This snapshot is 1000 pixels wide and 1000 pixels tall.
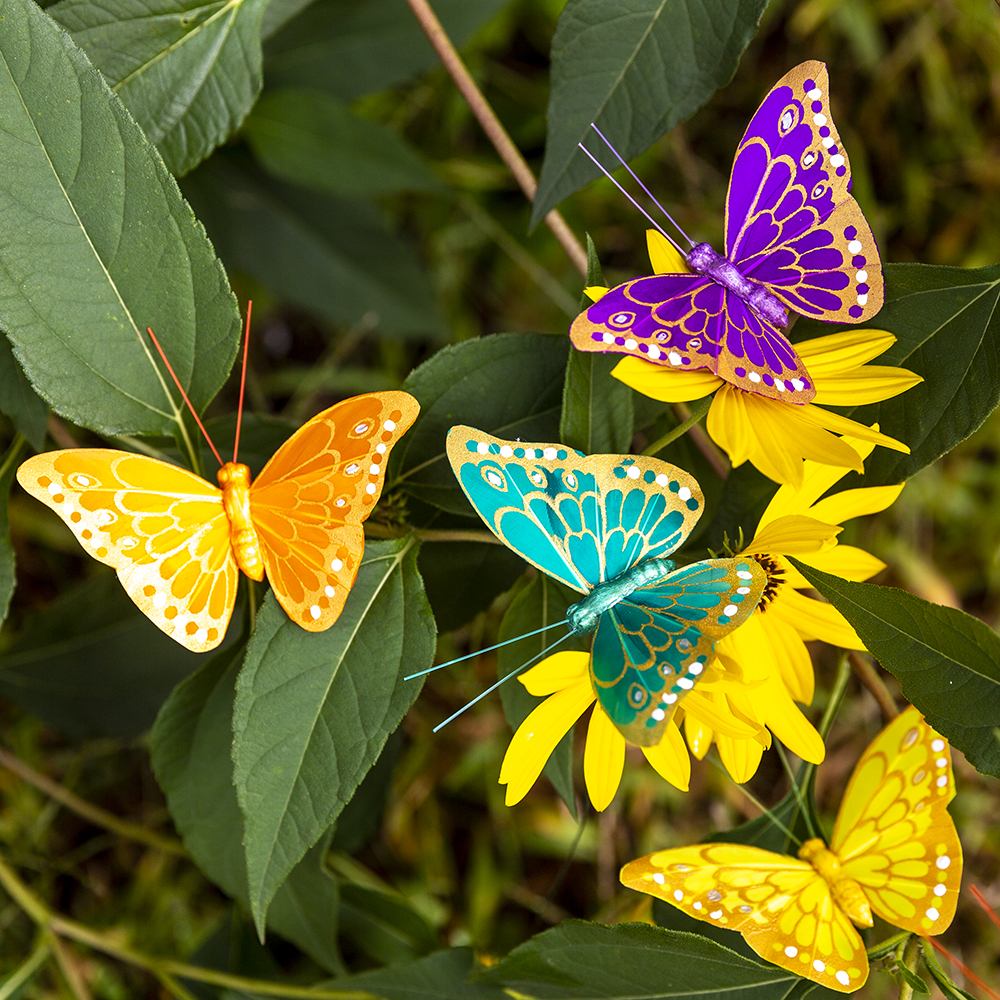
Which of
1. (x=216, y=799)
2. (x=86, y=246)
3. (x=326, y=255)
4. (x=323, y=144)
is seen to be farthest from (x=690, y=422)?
(x=326, y=255)

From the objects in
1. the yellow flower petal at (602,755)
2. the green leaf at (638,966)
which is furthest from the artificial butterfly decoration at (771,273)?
the green leaf at (638,966)

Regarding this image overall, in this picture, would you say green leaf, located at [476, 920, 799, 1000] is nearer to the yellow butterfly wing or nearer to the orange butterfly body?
the yellow butterfly wing

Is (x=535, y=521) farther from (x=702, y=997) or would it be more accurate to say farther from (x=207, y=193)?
(x=207, y=193)

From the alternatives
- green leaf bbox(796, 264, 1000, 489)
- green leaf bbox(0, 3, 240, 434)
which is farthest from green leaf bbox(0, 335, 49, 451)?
green leaf bbox(796, 264, 1000, 489)

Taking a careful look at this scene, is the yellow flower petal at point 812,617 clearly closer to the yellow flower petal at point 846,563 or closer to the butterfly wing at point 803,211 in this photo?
the yellow flower petal at point 846,563

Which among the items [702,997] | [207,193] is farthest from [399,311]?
[702,997]
